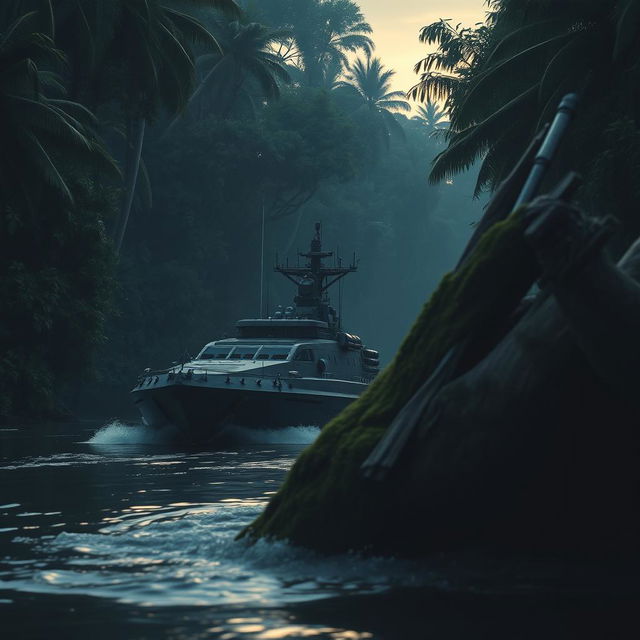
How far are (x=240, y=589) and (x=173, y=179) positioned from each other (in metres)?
47.5

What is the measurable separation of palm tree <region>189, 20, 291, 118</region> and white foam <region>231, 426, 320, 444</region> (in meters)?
31.0

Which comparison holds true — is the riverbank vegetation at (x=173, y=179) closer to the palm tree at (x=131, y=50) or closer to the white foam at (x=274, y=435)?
the palm tree at (x=131, y=50)

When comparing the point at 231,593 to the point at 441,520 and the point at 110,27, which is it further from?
the point at 110,27

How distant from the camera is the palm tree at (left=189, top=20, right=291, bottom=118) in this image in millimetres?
52656

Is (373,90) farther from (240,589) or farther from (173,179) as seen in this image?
(240,589)

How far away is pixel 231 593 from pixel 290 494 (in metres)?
1.45

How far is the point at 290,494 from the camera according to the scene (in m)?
7.11

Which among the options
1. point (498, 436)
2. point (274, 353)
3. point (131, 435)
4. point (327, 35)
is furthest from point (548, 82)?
point (327, 35)

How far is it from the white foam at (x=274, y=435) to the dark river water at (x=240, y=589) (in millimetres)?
13250

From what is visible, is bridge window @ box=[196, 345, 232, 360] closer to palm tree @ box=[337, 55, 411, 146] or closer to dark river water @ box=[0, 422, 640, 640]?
dark river water @ box=[0, 422, 640, 640]

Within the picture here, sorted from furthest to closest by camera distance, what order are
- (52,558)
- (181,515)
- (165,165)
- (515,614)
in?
(165,165)
(181,515)
(52,558)
(515,614)

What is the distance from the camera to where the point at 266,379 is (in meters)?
23.6

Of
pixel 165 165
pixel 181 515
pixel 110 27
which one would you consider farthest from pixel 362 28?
pixel 181 515

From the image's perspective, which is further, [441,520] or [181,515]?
[181,515]
